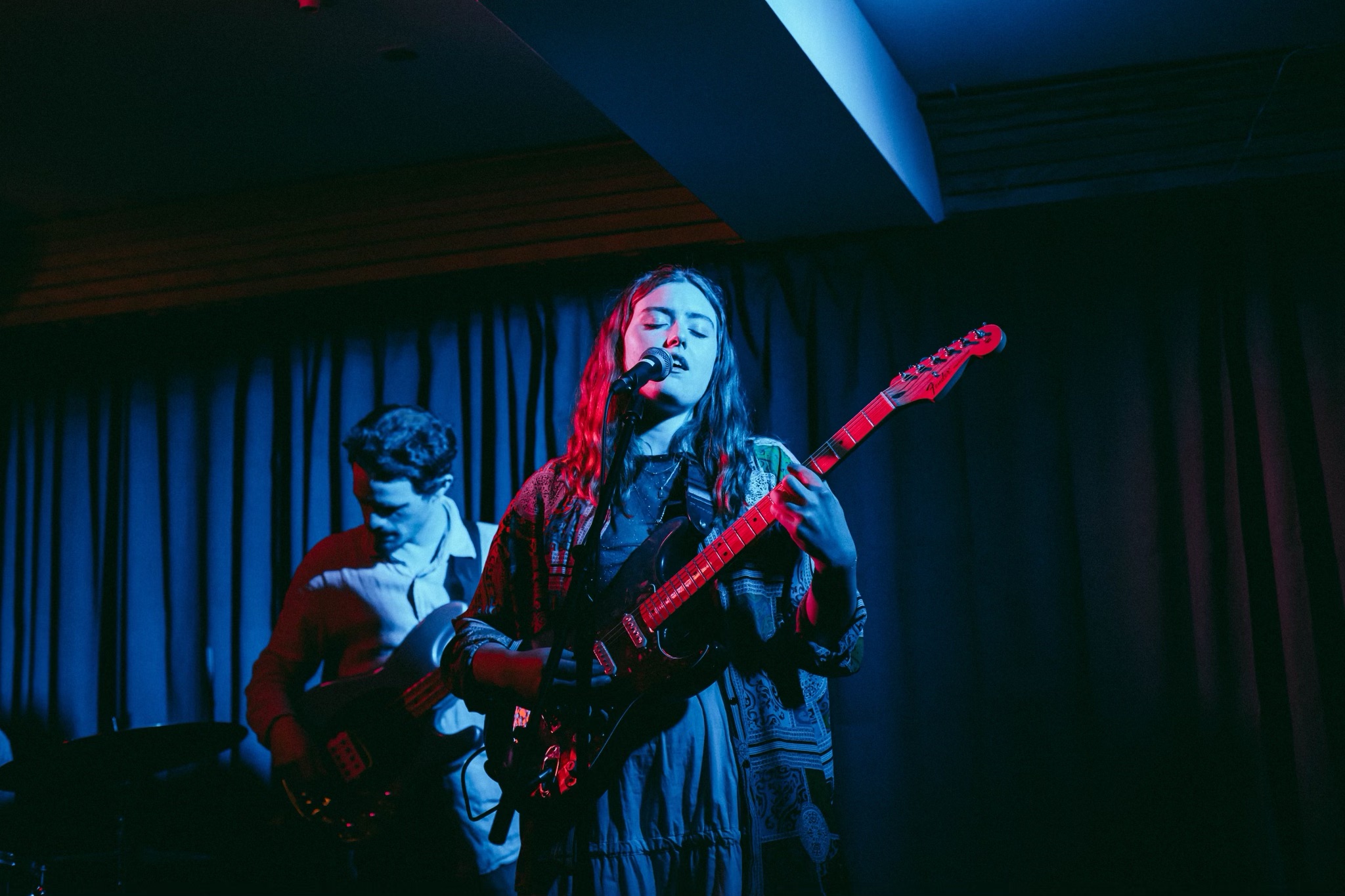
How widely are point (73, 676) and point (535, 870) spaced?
3.36 meters

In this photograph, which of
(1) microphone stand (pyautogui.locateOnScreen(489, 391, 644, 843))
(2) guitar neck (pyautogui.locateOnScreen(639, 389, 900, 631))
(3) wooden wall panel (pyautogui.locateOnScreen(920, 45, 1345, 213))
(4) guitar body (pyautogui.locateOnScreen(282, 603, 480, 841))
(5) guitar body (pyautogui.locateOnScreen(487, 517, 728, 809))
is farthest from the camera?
(3) wooden wall panel (pyautogui.locateOnScreen(920, 45, 1345, 213))

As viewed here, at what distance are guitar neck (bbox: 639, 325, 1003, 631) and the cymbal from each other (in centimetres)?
193

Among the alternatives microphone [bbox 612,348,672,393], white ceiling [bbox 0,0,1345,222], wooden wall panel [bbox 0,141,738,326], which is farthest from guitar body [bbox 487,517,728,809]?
wooden wall panel [bbox 0,141,738,326]

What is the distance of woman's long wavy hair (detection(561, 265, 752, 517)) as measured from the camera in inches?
78.0

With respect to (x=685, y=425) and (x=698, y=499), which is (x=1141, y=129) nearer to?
(x=685, y=425)

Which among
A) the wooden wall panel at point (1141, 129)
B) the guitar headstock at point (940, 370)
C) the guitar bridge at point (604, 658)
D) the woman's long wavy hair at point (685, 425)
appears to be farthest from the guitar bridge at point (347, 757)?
the wooden wall panel at point (1141, 129)

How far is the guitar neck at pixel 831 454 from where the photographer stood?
1.83 meters

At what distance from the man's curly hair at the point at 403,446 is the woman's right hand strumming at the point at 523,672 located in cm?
170

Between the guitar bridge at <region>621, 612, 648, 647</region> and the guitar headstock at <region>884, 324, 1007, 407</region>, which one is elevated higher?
the guitar headstock at <region>884, 324, 1007, 407</region>

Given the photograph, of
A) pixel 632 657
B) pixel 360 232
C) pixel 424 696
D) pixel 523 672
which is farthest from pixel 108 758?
pixel 360 232

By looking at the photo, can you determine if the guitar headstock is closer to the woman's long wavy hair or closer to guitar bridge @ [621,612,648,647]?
the woman's long wavy hair

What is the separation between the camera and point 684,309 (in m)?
2.09

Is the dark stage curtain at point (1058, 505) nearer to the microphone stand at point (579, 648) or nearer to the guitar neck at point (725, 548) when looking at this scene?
the guitar neck at point (725, 548)

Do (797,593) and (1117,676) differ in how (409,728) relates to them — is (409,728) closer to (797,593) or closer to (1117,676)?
(797,593)
